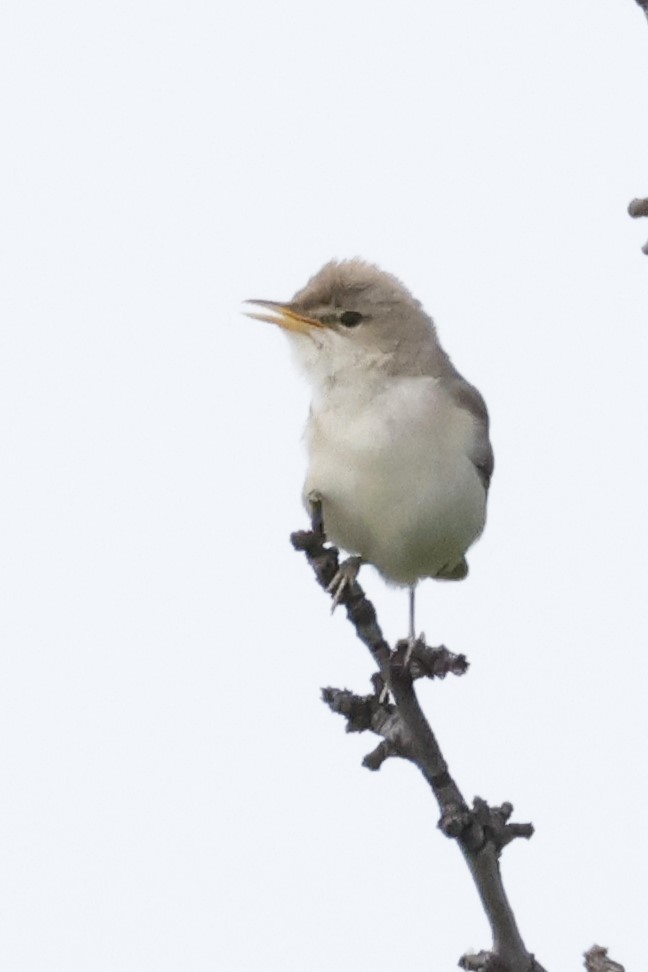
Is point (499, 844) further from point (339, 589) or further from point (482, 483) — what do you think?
point (482, 483)

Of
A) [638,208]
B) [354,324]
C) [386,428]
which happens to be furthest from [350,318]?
[638,208]

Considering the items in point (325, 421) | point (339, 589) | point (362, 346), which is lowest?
point (339, 589)

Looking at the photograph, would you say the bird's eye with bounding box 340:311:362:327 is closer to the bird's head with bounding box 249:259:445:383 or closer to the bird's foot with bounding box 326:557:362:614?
the bird's head with bounding box 249:259:445:383

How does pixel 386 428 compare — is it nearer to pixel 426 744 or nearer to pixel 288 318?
pixel 288 318

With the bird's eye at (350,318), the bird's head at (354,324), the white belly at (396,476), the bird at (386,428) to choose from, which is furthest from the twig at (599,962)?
the bird's eye at (350,318)

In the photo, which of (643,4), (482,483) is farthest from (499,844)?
(482,483)

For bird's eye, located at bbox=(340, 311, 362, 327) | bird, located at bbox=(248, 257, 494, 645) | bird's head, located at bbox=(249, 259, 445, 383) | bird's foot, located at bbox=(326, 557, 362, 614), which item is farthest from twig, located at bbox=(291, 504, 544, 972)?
bird's eye, located at bbox=(340, 311, 362, 327)
